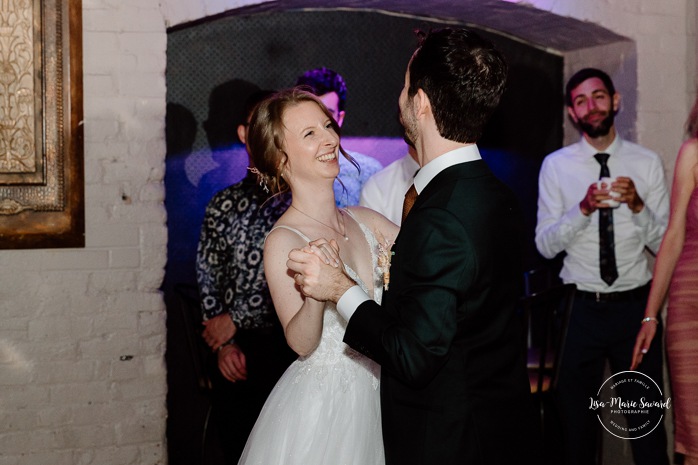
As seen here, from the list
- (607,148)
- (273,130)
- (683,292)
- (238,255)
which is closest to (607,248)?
(607,148)

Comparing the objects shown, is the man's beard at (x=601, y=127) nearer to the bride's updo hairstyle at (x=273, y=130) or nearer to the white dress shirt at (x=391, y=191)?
the white dress shirt at (x=391, y=191)

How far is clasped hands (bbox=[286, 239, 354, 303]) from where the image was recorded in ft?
5.75

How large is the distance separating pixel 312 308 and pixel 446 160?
49 centimetres

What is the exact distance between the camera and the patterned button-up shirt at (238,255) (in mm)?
3230

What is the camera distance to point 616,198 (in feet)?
11.6

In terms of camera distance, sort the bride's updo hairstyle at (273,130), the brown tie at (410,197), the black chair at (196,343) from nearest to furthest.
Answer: the brown tie at (410,197) → the bride's updo hairstyle at (273,130) → the black chair at (196,343)

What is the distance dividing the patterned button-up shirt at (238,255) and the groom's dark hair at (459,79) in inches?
57.6

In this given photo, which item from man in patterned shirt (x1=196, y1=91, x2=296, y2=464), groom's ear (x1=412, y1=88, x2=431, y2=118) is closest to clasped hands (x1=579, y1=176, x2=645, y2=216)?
man in patterned shirt (x1=196, y1=91, x2=296, y2=464)

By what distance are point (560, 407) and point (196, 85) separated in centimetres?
241

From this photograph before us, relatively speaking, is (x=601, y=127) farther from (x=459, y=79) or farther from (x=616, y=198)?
(x=459, y=79)

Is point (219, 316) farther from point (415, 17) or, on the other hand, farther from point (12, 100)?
point (415, 17)

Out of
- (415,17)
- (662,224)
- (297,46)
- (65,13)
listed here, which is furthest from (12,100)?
(662,224)

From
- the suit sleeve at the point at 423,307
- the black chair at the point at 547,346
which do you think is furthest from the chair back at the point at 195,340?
the suit sleeve at the point at 423,307

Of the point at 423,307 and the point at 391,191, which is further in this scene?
the point at 391,191
